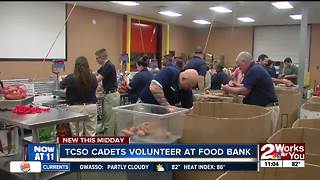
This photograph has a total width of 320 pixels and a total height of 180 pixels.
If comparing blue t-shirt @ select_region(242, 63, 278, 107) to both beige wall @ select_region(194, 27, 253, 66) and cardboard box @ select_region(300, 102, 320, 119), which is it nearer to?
cardboard box @ select_region(300, 102, 320, 119)

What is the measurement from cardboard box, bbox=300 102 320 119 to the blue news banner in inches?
92.6

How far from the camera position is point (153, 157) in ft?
2.49

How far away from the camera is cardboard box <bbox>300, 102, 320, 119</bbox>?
9.42 feet

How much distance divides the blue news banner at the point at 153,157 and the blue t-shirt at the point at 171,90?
170cm

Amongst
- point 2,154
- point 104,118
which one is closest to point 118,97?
point 104,118

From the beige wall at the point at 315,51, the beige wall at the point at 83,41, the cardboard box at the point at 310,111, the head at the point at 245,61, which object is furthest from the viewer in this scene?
the beige wall at the point at 315,51

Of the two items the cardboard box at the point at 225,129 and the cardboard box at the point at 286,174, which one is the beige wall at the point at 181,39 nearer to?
the cardboard box at the point at 225,129

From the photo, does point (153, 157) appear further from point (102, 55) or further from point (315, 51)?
point (315, 51)

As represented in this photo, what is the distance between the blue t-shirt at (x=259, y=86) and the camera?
116 inches

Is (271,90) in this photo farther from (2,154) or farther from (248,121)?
(2,154)

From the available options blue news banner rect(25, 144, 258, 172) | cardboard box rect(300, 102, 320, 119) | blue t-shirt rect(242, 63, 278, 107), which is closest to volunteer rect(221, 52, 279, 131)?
blue t-shirt rect(242, 63, 278, 107)

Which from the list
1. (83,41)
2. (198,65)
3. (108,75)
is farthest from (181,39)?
(108,75)

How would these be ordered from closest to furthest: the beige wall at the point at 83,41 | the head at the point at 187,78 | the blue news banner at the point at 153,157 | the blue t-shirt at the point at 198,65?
the blue news banner at the point at 153,157
the head at the point at 187,78
the blue t-shirt at the point at 198,65
the beige wall at the point at 83,41

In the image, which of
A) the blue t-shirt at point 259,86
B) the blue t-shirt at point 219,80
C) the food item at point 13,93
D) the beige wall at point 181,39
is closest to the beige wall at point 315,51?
the beige wall at point 181,39
